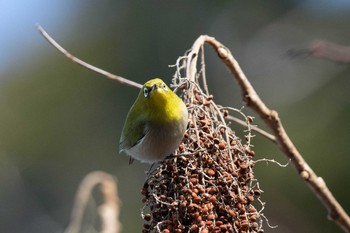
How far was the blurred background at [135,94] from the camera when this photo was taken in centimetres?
1255

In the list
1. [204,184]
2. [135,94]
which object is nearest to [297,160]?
[204,184]

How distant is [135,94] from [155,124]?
11989 mm

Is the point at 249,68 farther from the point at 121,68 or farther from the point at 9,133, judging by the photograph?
the point at 9,133

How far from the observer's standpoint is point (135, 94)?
53.5 ft

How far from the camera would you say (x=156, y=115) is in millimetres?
4355

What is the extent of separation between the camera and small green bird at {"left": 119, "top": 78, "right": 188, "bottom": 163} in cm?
389

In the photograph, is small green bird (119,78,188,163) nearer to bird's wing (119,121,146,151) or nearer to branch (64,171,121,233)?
bird's wing (119,121,146,151)

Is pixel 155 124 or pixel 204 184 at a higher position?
pixel 155 124

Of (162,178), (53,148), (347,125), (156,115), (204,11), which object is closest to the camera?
(162,178)

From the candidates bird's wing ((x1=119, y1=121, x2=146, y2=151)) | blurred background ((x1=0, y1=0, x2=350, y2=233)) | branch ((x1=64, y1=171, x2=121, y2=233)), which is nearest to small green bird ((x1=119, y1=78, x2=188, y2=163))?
bird's wing ((x1=119, y1=121, x2=146, y2=151))

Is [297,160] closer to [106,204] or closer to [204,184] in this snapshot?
[204,184]

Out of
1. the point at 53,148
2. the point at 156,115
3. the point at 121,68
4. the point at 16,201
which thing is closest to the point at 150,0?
the point at 121,68

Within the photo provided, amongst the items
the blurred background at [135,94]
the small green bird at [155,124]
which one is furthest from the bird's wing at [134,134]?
the blurred background at [135,94]

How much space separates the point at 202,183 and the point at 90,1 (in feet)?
59.7
